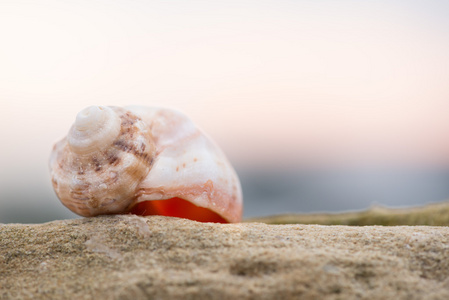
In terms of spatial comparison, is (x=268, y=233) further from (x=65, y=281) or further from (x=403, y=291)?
(x=65, y=281)

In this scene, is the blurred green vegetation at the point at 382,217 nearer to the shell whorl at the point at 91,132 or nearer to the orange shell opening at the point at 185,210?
the orange shell opening at the point at 185,210

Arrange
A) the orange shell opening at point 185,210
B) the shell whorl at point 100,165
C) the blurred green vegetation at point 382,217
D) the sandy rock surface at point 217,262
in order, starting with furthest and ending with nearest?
the blurred green vegetation at point 382,217 → the orange shell opening at point 185,210 → the shell whorl at point 100,165 → the sandy rock surface at point 217,262

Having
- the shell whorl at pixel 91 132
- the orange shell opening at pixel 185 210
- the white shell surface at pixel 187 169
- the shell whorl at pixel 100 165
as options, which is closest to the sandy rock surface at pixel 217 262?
the shell whorl at pixel 100 165

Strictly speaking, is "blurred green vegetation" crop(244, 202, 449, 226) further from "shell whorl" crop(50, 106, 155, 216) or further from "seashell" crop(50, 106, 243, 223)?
"shell whorl" crop(50, 106, 155, 216)

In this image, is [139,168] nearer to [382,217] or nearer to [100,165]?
[100,165]

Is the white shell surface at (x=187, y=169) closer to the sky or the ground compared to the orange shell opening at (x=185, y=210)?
closer to the sky

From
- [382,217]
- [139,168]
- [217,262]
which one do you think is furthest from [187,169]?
[382,217]
